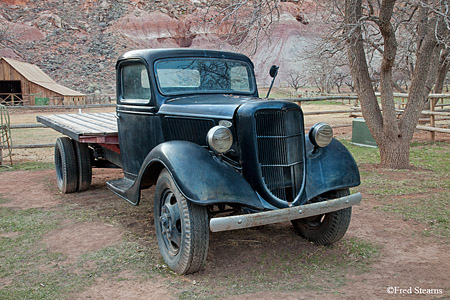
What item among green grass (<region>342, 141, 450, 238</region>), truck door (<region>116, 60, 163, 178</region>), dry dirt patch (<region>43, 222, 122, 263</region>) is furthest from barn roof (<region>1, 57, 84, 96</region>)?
dry dirt patch (<region>43, 222, 122, 263</region>)

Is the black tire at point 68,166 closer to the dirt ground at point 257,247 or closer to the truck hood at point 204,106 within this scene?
the dirt ground at point 257,247

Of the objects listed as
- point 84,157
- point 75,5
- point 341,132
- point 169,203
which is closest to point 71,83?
point 75,5

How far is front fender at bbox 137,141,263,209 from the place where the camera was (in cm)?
321

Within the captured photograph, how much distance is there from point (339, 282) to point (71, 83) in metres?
44.6

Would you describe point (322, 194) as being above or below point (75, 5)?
below

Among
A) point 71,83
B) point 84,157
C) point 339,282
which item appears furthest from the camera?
point 71,83

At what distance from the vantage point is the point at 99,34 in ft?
180

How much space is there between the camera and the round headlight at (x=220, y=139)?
336 cm

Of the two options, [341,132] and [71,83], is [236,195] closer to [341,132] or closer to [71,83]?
[341,132]

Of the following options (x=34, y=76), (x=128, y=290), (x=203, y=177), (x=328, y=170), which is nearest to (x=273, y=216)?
(x=203, y=177)

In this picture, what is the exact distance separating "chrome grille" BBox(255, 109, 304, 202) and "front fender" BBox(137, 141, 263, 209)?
248mm

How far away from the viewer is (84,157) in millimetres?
6160

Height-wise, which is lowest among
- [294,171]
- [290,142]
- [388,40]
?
[294,171]

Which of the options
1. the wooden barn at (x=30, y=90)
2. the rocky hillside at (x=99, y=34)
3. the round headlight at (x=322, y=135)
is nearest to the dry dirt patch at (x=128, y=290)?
the round headlight at (x=322, y=135)
